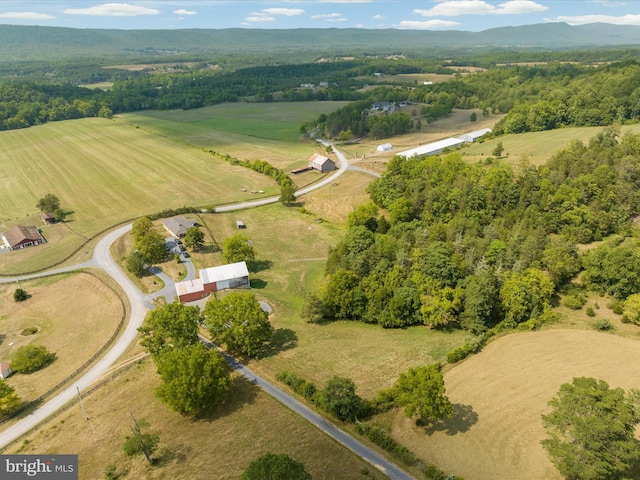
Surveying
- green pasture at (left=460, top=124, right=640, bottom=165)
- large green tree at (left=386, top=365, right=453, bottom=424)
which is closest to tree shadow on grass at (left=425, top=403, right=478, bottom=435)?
large green tree at (left=386, top=365, right=453, bottom=424)

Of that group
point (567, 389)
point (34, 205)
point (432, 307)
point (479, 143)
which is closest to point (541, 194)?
point (432, 307)

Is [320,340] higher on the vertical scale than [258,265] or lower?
lower

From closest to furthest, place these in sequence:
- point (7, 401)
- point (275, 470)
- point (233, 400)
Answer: point (275, 470) < point (7, 401) < point (233, 400)

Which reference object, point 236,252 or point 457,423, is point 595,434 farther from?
point 236,252

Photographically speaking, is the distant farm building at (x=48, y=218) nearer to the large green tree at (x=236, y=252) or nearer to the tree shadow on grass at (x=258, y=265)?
the large green tree at (x=236, y=252)

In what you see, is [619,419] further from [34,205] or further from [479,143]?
[34,205]

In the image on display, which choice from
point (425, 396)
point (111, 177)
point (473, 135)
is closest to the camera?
point (425, 396)

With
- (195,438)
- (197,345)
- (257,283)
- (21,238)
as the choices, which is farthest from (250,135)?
(195,438)
